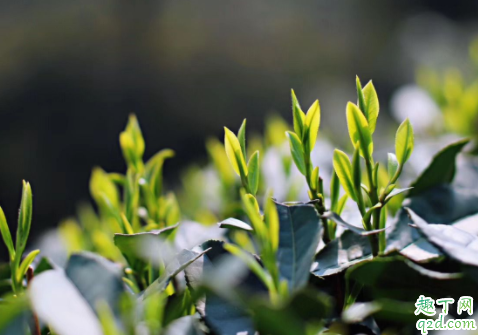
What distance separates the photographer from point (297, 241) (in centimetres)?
56

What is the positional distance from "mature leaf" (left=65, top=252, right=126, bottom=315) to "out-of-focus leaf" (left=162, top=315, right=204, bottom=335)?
86 mm

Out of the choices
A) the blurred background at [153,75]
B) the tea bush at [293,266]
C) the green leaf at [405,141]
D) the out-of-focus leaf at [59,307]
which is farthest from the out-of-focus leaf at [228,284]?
the blurred background at [153,75]

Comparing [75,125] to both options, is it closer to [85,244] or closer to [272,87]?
[272,87]

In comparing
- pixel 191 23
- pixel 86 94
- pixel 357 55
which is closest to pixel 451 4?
pixel 357 55

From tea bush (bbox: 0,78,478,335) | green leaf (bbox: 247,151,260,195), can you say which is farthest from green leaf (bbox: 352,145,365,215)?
green leaf (bbox: 247,151,260,195)

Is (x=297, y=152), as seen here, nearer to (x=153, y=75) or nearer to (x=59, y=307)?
(x=59, y=307)

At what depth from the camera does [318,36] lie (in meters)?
5.68

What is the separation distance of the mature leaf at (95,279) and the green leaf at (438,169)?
434 millimetres

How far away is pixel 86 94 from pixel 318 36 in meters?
2.68

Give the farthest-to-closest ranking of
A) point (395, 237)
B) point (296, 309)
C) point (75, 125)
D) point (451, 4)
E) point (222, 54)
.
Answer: point (451, 4), point (222, 54), point (75, 125), point (395, 237), point (296, 309)

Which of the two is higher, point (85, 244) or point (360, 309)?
point (360, 309)

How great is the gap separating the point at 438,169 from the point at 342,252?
0.78ft

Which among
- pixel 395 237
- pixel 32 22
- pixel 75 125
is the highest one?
pixel 32 22

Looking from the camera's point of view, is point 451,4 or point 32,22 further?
point 451,4
